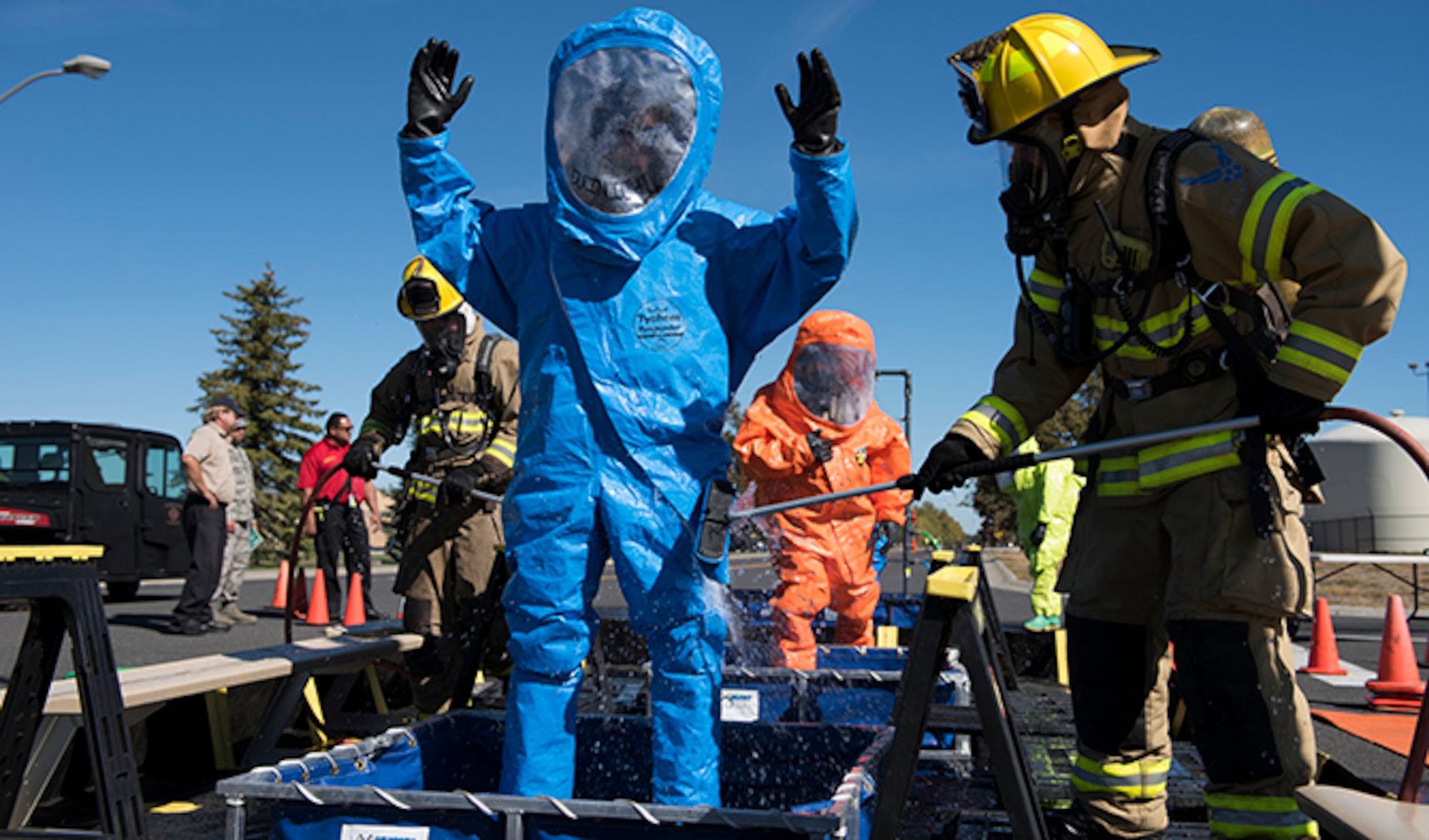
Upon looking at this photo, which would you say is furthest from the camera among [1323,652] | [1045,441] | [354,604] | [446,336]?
[1045,441]

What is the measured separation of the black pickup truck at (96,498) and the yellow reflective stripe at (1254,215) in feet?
42.8

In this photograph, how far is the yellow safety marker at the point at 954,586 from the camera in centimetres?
199

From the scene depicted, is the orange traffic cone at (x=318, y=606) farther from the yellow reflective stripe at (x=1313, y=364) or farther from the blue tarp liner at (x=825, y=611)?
the yellow reflective stripe at (x=1313, y=364)

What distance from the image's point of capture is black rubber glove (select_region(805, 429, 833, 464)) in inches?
258

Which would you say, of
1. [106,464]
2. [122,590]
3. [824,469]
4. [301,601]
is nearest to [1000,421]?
[824,469]

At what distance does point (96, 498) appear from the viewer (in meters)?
13.0

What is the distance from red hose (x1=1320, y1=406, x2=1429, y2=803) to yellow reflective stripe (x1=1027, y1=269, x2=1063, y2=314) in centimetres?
84

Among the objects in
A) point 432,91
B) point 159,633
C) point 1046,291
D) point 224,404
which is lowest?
point 159,633

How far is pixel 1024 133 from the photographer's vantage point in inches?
112

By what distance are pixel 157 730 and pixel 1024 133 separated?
426cm

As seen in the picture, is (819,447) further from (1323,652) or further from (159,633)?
(159,633)

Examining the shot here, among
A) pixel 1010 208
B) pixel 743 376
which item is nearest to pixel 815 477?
pixel 743 376

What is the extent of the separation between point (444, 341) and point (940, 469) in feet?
9.73

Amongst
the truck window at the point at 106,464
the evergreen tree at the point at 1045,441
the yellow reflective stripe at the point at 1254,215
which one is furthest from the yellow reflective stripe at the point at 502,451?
the evergreen tree at the point at 1045,441
